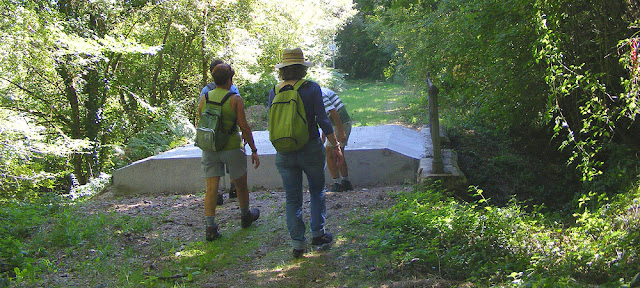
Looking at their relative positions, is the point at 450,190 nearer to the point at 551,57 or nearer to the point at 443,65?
the point at 551,57

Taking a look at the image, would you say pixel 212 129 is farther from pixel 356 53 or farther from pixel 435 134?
pixel 356 53

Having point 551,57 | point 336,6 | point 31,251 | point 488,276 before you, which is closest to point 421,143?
point 551,57

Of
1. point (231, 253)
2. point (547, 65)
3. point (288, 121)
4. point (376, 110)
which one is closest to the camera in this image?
point (288, 121)

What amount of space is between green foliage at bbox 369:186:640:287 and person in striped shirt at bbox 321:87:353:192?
1.07 metres

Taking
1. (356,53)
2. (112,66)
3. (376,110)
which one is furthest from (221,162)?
(356,53)

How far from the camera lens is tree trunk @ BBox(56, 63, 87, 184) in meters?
13.1

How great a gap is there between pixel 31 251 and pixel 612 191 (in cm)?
680

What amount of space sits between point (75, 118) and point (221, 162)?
31.8ft

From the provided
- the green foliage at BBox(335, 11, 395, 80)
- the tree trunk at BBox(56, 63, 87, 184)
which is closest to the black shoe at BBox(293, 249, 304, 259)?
the tree trunk at BBox(56, 63, 87, 184)

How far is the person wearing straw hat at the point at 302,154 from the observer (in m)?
4.75

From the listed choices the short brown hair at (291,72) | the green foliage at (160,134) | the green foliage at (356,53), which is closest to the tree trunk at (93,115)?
the green foliage at (160,134)

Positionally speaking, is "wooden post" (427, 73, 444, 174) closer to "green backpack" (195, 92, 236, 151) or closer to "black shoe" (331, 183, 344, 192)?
"black shoe" (331, 183, 344, 192)

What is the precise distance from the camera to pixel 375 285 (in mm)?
4141

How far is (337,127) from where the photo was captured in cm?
658
